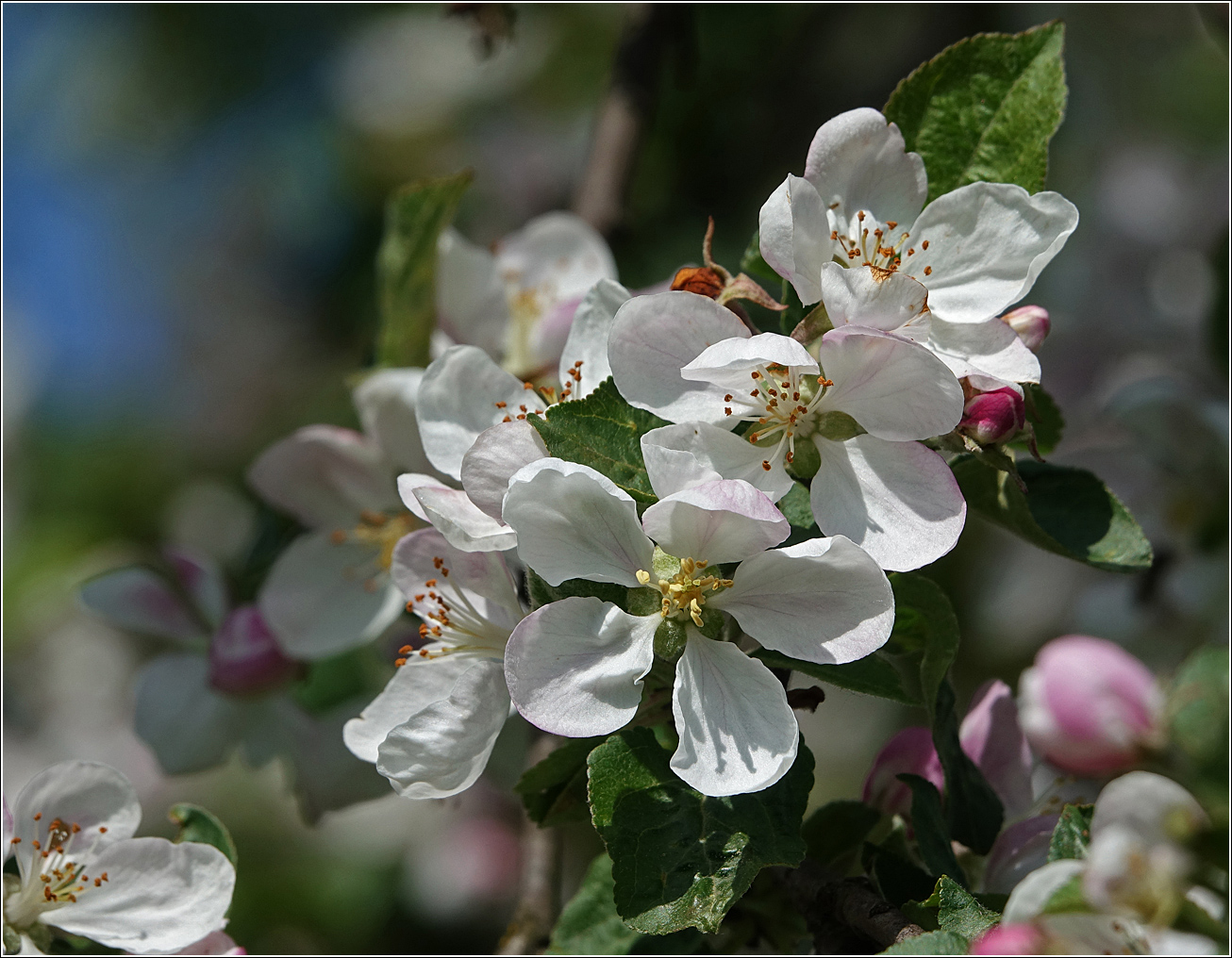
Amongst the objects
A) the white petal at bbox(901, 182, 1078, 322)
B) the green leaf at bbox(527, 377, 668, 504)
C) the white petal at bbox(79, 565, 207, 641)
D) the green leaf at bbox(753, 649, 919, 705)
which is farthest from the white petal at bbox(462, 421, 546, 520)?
the white petal at bbox(79, 565, 207, 641)

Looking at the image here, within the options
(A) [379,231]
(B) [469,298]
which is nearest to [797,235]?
(B) [469,298]

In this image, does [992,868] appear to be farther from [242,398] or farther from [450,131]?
[242,398]

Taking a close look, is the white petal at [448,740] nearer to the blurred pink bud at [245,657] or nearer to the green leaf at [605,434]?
the green leaf at [605,434]

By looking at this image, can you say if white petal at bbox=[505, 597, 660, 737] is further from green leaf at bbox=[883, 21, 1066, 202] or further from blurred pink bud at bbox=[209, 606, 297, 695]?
blurred pink bud at bbox=[209, 606, 297, 695]

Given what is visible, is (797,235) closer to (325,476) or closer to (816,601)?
(816,601)

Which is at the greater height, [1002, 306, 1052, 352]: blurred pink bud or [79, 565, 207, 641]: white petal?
[1002, 306, 1052, 352]: blurred pink bud
